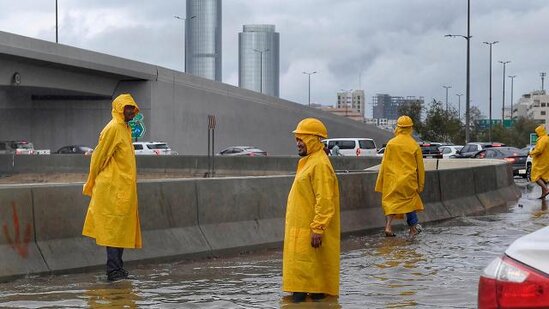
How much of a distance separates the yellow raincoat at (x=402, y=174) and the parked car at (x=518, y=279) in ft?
32.7

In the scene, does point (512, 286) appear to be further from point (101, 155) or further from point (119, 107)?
point (119, 107)

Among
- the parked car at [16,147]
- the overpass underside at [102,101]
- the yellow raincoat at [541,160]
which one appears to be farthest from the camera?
the parked car at [16,147]

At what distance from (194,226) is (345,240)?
306cm

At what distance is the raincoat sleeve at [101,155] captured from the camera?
32.7ft

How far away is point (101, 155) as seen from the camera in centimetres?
997

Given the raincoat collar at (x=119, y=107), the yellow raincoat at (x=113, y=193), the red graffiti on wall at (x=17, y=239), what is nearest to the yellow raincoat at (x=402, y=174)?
the raincoat collar at (x=119, y=107)

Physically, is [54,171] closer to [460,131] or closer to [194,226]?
[194,226]

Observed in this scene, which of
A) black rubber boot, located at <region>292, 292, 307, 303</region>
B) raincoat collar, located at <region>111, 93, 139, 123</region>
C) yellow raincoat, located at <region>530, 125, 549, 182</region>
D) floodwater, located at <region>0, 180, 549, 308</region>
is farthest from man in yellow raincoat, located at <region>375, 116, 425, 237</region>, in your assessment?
yellow raincoat, located at <region>530, 125, 549, 182</region>

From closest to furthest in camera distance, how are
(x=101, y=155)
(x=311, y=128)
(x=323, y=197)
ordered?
(x=323, y=197) → (x=311, y=128) → (x=101, y=155)

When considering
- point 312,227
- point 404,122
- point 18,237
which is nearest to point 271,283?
point 312,227

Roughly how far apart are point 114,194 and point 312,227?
106 inches

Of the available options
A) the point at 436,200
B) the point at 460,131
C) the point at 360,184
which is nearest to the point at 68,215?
the point at 360,184

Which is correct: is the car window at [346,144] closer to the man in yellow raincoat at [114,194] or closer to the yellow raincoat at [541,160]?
the yellow raincoat at [541,160]

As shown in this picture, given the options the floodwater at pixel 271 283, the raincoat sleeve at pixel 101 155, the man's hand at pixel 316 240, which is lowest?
the floodwater at pixel 271 283
